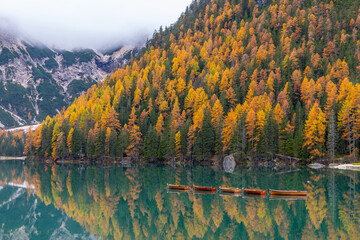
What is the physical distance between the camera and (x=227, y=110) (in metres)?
121

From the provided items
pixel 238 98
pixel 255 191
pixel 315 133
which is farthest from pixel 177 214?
pixel 238 98

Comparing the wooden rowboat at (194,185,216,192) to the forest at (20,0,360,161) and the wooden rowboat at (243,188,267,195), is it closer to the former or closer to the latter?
the wooden rowboat at (243,188,267,195)

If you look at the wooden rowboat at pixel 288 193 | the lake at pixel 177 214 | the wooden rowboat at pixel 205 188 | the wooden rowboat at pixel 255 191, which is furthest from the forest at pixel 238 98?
the wooden rowboat at pixel 205 188

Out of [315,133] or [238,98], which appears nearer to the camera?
[315,133]

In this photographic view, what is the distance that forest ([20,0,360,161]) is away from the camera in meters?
96.9

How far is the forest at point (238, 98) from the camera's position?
9688 centimetres

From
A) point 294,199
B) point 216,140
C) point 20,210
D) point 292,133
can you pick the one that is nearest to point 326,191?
point 294,199

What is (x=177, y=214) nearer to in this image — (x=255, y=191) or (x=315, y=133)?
(x=255, y=191)

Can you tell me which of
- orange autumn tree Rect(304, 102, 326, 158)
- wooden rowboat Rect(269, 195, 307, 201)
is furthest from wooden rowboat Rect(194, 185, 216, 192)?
orange autumn tree Rect(304, 102, 326, 158)

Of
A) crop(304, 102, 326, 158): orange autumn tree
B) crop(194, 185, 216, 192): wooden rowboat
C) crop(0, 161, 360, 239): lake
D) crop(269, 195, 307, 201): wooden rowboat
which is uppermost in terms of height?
crop(304, 102, 326, 158): orange autumn tree

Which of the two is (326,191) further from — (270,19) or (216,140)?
(270,19)

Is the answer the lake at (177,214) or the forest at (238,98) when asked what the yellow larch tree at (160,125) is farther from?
the lake at (177,214)

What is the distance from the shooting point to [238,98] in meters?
124

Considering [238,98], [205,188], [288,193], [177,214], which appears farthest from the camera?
[238,98]
